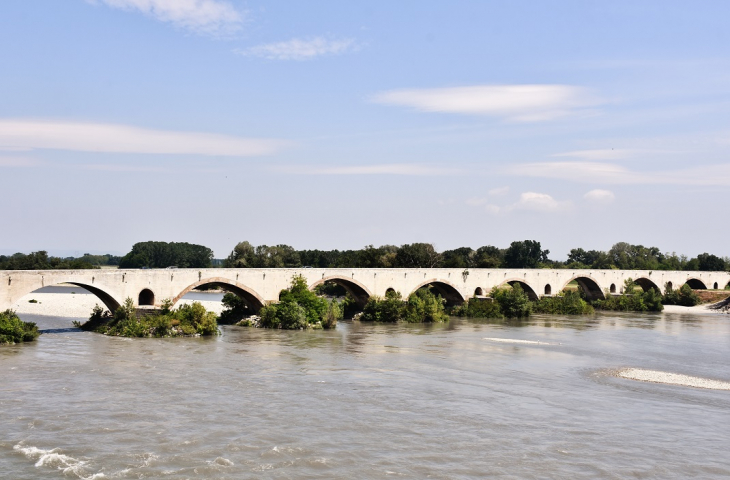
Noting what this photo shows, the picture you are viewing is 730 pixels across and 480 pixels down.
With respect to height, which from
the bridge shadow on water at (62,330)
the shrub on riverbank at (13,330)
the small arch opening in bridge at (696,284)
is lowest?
the bridge shadow on water at (62,330)

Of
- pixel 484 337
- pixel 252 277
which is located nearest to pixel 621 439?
pixel 484 337

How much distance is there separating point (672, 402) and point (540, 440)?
9.30 metres

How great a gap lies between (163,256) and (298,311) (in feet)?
264

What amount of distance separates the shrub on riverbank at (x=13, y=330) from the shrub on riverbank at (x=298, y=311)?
15.6 m

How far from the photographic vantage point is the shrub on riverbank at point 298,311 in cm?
4831

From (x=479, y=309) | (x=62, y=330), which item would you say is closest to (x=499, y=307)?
(x=479, y=309)

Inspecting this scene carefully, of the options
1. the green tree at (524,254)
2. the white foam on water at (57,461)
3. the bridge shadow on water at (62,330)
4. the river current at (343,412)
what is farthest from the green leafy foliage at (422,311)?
the green tree at (524,254)

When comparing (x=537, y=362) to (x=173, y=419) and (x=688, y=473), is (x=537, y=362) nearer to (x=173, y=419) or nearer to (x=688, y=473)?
(x=688, y=473)

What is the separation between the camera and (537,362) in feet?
124

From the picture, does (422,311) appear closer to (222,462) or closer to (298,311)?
(298,311)

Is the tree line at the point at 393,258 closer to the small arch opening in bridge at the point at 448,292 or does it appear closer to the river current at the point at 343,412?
the small arch opening in bridge at the point at 448,292

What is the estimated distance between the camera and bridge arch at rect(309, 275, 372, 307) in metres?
55.5

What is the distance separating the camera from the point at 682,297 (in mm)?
84625

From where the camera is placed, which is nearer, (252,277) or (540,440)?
(540,440)
